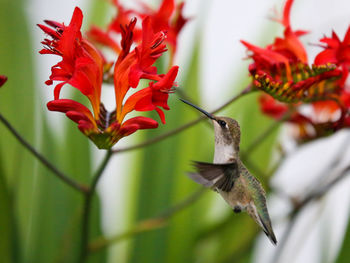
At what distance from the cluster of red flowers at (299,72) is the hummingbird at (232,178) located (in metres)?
0.07

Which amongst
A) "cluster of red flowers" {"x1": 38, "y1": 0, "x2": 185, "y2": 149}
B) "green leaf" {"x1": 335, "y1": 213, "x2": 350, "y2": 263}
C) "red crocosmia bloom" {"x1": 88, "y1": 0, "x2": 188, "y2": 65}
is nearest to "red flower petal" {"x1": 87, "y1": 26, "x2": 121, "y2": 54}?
"red crocosmia bloom" {"x1": 88, "y1": 0, "x2": 188, "y2": 65}

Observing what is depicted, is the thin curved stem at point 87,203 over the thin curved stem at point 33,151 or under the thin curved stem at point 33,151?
under

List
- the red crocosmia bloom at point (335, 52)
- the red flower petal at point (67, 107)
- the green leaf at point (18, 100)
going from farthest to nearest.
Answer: the green leaf at point (18, 100), the red crocosmia bloom at point (335, 52), the red flower petal at point (67, 107)

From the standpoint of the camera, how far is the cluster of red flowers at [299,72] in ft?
1.93

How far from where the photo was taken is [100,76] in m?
0.53

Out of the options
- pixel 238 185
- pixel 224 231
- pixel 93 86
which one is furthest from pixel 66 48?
pixel 224 231

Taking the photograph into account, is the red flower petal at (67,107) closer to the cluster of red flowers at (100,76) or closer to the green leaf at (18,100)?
the cluster of red flowers at (100,76)

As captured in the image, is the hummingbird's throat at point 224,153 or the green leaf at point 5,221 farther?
the green leaf at point 5,221

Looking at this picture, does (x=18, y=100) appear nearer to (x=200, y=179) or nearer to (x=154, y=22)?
(x=154, y=22)

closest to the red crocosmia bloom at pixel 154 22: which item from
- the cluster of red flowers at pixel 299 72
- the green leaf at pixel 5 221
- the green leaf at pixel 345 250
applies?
the cluster of red flowers at pixel 299 72

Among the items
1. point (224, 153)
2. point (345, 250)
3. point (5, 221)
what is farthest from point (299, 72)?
point (5, 221)

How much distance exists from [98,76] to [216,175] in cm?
15

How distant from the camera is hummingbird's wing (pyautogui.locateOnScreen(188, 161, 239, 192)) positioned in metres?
0.48

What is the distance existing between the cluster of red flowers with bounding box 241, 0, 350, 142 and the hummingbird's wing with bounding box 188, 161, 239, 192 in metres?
0.11
